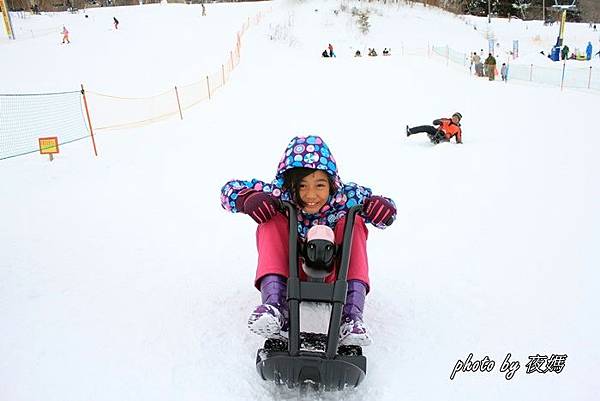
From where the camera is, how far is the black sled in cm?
208

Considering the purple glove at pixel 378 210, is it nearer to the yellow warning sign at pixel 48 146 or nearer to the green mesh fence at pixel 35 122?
the yellow warning sign at pixel 48 146

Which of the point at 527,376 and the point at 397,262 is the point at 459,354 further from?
the point at 397,262

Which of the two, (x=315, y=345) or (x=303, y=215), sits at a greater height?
(x=303, y=215)

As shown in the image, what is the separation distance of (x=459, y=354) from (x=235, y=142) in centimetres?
755

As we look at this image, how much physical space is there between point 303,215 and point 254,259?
1.37 metres

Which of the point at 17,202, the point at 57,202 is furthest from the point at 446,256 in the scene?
the point at 17,202

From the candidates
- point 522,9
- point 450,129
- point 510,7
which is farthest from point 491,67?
point 522,9

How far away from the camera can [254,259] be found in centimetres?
405

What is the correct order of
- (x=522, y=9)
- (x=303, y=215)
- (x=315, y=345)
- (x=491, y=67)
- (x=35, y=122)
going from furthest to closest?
(x=522, y=9) < (x=491, y=67) < (x=35, y=122) < (x=303, y=215) < (x=315, y=345)

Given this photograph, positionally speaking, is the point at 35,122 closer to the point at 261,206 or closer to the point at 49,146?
the point at 49,146

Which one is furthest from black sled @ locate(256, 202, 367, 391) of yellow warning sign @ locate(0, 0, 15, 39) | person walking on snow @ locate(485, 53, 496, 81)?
yellow warning sign @ locate(0, 0, 15, 39)

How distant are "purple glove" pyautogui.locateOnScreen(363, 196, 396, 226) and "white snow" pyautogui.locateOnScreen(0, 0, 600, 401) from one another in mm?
682

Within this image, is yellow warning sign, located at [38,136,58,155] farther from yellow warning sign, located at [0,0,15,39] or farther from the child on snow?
yellow warning sign, located at [0,0,15,39]

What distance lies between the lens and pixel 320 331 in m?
2.64
